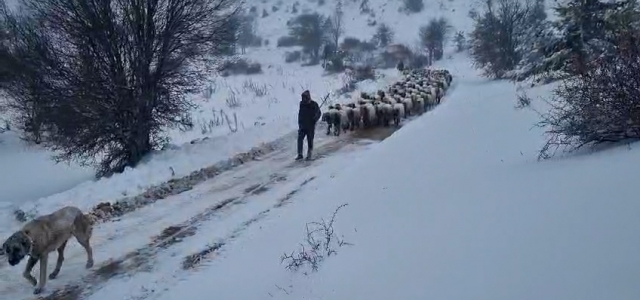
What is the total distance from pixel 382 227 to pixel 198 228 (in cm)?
294

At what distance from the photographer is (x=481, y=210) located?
5.70 metres

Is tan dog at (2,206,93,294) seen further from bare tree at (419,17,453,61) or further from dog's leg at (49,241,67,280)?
bare tree at (419,17,453,61)

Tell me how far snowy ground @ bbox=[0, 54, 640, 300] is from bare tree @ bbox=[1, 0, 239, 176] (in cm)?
407

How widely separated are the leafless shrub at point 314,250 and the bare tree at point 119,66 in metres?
8.15

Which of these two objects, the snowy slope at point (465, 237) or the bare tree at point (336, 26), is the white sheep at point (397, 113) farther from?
the bare tree at point (336, 26)

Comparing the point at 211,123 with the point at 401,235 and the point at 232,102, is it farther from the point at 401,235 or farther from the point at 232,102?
the point at 401,235

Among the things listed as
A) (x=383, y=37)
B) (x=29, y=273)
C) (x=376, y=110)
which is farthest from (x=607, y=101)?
(x=383, y=37)

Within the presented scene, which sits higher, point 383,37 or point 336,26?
point 336,26

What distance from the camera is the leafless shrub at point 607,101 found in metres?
7.31

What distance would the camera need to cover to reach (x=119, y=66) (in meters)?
12.9

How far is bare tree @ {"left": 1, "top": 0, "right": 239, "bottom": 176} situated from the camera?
1245 centimetres

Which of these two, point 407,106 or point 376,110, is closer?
point 376,110

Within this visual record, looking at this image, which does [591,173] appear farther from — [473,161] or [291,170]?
[291,170]

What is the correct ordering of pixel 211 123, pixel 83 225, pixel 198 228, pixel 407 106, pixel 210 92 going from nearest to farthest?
pixel 83 225 < pixel 198 228 < pixel 407 106 < pixel 211 123 < pixel 210 92
